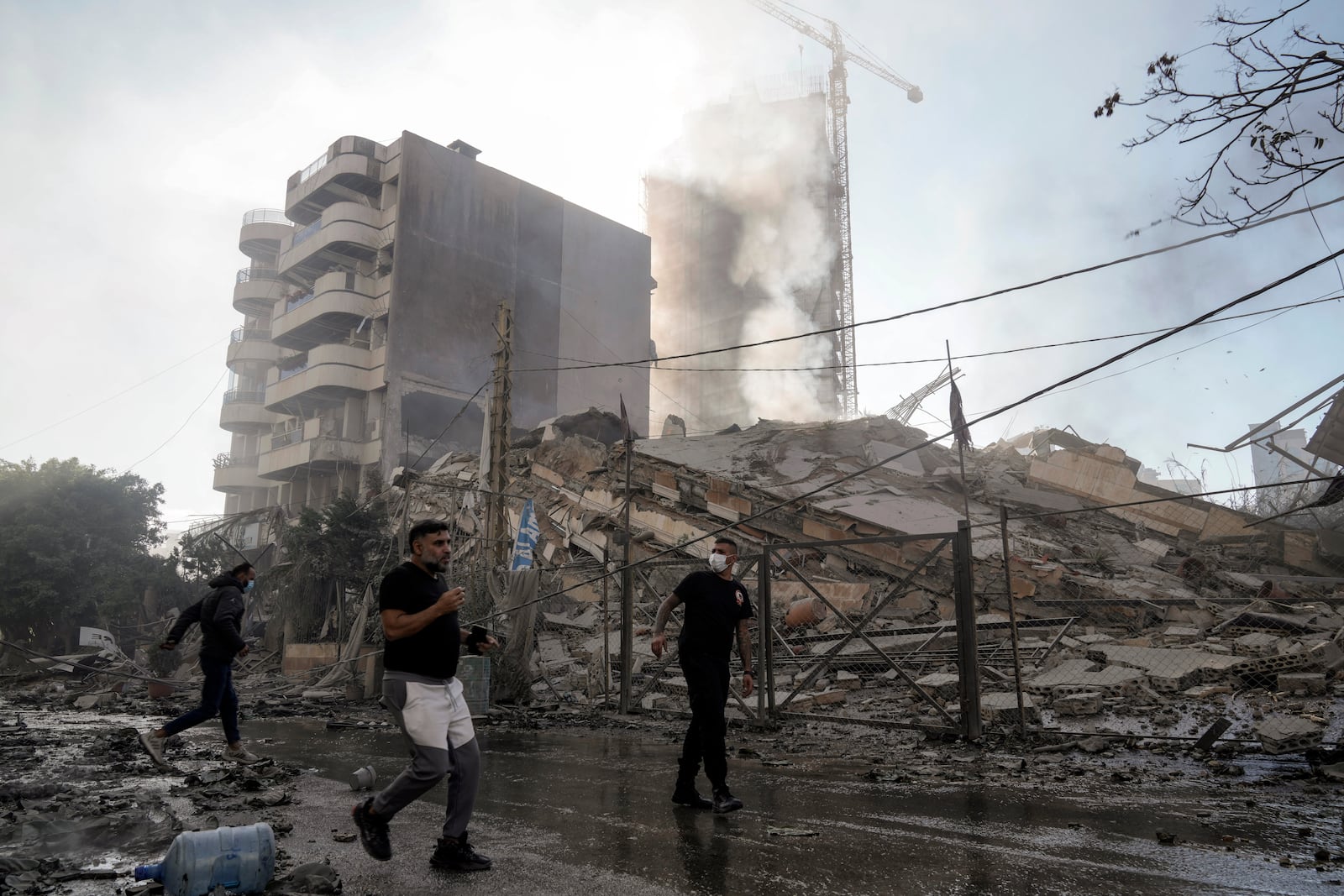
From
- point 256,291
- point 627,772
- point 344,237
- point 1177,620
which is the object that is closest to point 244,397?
point 256,291

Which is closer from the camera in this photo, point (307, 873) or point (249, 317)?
point (307, 873)

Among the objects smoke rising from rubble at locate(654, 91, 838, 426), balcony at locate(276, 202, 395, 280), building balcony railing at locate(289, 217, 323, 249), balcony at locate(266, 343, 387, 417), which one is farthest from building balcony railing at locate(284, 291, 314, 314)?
smoke rising from rubble at locate(654, 91, 838, 426)

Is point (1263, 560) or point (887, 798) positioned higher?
point (1263, 560)

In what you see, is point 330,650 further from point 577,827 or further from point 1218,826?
point 1218,826

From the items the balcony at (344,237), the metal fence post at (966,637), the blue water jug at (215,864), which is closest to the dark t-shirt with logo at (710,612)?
the blue water jug at (215,864)

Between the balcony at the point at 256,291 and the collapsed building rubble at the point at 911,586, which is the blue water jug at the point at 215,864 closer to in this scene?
the collapsed building rubble at the point at 911,586

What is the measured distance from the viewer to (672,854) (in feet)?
13.8

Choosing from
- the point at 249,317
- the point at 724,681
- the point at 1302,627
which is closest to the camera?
the point at 724,681

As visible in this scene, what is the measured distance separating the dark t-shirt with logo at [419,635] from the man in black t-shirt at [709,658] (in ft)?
5.82

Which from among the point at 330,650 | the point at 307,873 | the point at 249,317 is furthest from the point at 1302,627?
the point at 249,317

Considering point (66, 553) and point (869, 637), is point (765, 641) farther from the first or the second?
point (66, 553)

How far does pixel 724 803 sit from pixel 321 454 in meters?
44.8

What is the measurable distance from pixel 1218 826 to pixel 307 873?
15.6 feet

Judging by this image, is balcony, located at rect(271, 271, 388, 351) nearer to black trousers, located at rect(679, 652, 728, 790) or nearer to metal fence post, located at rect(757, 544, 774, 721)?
metal fence post, located at rect(757, 544, 774, 721)
